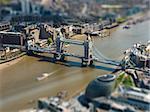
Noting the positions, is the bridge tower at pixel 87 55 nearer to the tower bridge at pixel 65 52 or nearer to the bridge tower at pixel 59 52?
the tower bridge at pixel 65 52

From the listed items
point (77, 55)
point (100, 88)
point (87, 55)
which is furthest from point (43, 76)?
point (100, 88)

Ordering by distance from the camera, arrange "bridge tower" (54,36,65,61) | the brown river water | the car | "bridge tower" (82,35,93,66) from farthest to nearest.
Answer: "bridge tower" (54,36,65,61) < "bridge tower" (82,35,93,66) < the car < the brown river water

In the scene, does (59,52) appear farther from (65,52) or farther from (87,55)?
(87,55)

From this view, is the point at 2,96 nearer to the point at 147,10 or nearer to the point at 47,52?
the point at 47,52

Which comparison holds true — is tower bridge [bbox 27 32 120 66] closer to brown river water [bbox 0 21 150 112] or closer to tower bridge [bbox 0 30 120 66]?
tower bridge [bbox 0 30 120 66]

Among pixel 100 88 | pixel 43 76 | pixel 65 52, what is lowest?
pixel 43 76

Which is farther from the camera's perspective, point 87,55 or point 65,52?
Answer: point 65,52

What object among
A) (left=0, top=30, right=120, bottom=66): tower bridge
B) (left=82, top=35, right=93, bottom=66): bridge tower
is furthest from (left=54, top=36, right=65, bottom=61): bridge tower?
(left=82, top=35, right=93, bottom=66): bridge tower

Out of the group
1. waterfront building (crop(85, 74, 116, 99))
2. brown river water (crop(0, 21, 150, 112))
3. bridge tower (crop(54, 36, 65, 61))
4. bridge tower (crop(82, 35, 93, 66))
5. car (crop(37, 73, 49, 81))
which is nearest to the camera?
waterfront building (crop(85, 74, 116, 99))
